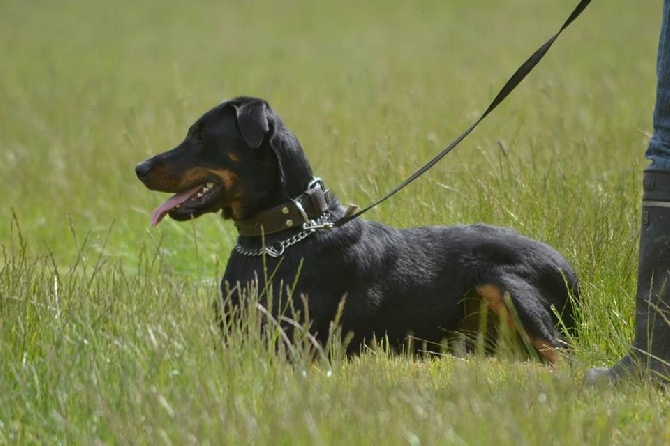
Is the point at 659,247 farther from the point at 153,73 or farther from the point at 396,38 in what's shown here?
the point at 396,38

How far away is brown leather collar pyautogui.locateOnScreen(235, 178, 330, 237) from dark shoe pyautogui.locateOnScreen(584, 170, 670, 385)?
1471 mm

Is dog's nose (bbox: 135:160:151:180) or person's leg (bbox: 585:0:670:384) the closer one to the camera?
person's leg (bbox: 585:0:670:384)

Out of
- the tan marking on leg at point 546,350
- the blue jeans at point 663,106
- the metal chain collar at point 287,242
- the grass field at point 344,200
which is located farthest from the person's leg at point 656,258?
the metal chain collar at point 287,242

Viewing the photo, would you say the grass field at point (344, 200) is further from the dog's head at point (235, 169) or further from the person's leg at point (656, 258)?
the dog's head at point (235, 169)

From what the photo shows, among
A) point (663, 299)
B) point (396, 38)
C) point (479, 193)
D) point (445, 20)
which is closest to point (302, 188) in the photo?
point (479, 193)

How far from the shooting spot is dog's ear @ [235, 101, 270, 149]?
520 cm

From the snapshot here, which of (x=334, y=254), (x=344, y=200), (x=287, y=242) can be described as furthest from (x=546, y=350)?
(x=344, y=200)

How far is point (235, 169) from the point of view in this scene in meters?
5.29

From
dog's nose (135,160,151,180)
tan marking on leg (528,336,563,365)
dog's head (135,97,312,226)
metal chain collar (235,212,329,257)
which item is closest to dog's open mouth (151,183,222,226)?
dog's head (135,97,312,226)

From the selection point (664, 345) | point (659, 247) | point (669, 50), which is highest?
point (669, 50)

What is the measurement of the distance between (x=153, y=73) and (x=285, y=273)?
45.5ft

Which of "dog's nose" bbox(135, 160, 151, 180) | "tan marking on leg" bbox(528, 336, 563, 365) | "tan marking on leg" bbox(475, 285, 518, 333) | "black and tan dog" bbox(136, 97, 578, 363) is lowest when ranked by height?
"tan marking on leg" bbox(528, 336, 563, 365)

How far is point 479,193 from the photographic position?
6320 millimetres

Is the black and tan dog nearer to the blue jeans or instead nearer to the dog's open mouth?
the dog's open mouth
